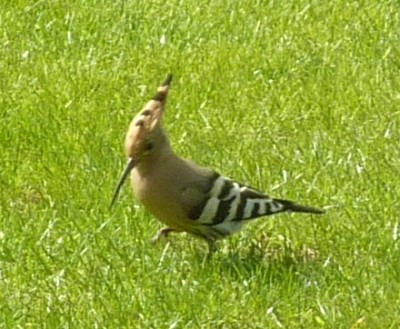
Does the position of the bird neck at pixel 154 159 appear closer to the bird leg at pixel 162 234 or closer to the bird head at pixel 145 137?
the bird head at pixel 145 137

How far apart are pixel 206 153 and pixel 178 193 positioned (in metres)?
1.14

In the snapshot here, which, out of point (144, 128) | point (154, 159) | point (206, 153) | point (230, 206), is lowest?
point (206, 153)

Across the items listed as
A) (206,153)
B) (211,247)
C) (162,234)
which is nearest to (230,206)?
(211,247)

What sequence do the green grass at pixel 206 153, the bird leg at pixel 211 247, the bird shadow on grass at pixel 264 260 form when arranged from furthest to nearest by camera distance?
the bird leg at pixel 211 247
the bird shadow on grass at pixel 264 260
the green grass at pixel 206 153

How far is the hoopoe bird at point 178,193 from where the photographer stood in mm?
5738

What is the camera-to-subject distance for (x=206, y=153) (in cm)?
688

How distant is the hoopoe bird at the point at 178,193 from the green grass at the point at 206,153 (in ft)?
0.45

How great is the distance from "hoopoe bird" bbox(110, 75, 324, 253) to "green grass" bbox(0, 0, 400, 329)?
0.14 metres

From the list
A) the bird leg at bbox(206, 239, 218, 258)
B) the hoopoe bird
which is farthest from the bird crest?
the bird leg at bbox(206, 239, 218, 258)

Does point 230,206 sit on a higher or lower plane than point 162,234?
higher

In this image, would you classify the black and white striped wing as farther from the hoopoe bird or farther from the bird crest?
the bird crest

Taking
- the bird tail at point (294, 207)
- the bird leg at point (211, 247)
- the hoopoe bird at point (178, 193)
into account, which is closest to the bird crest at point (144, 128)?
the hoopoe bird at point (178, 193)

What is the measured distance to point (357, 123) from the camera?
7.26 m

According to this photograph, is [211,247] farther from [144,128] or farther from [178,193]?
[144,128]
